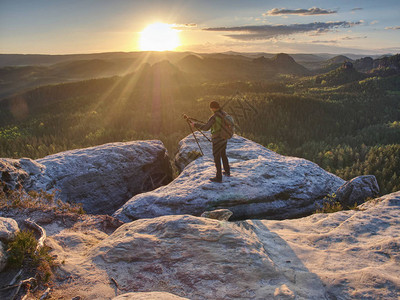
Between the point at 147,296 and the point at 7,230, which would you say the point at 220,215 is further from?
the point at 7,230

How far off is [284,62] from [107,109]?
131 meters

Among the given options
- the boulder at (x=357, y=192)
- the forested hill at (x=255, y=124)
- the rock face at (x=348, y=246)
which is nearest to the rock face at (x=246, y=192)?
the boulder at (x=357, y=192)

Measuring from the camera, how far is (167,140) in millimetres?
21094

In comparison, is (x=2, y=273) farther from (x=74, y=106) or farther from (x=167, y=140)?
(x=74, y=106)

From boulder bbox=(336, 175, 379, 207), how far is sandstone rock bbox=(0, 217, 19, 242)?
8.15 m

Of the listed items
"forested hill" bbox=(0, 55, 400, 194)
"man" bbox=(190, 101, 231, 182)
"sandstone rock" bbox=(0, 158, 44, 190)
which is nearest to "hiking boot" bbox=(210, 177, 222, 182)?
"man" bbox=(190, 101, 231, 182)

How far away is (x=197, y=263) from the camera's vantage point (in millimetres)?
4234

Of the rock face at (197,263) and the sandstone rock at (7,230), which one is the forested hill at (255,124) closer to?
the rock face at (197,263)

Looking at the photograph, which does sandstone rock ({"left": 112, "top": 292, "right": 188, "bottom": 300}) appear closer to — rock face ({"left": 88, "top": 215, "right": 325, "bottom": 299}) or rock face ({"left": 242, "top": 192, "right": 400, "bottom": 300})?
rock face ({"left": 88, "top": 215, "right": 325, "bottom": 299})

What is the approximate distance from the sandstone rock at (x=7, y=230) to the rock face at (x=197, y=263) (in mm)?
1257

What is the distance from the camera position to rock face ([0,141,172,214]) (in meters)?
8.26

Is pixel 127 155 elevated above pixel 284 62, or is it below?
below

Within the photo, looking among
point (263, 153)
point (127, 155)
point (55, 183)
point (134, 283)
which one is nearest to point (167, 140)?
point (127, 155)

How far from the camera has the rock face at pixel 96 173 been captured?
27.1 ft
